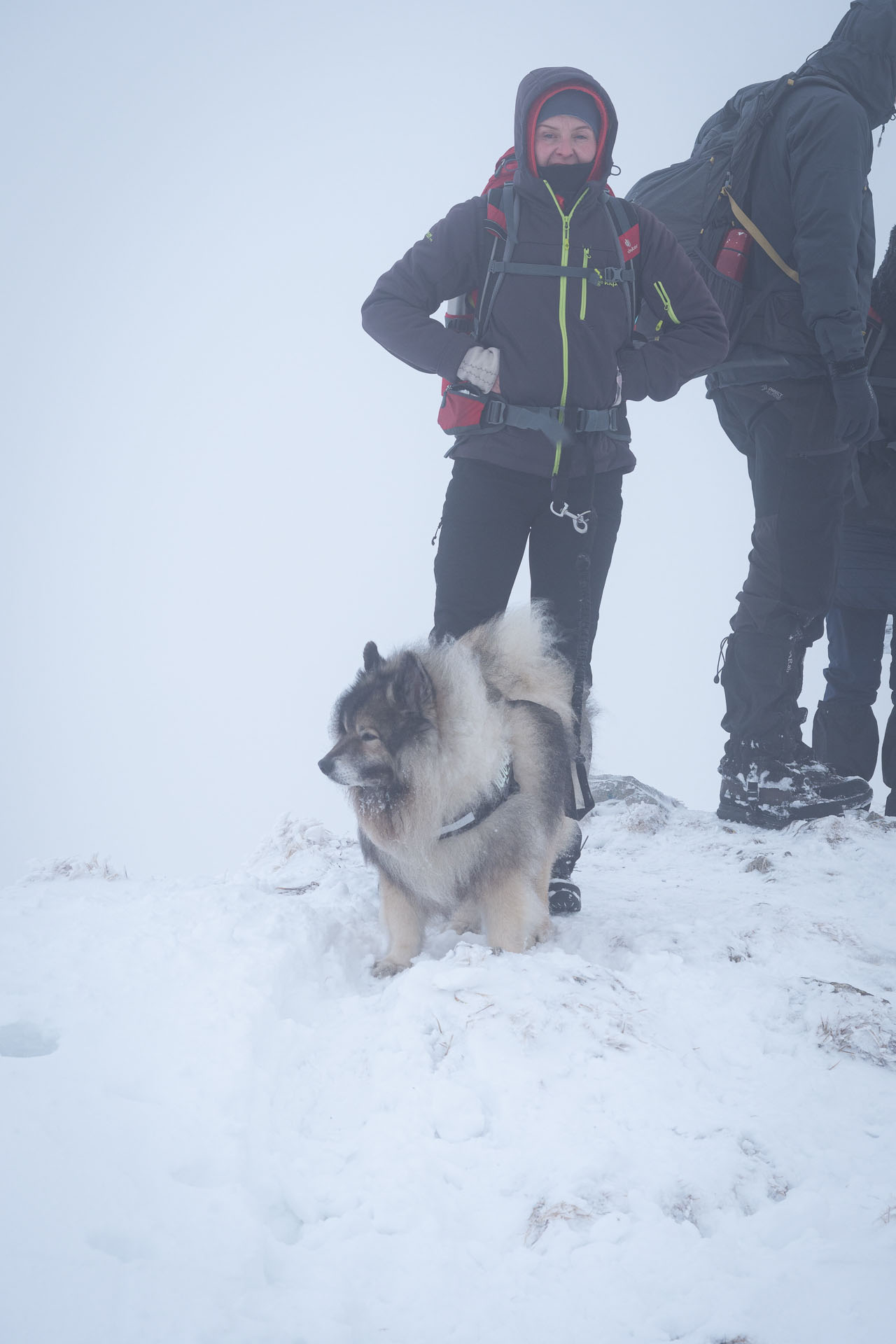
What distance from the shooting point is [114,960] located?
2281mm

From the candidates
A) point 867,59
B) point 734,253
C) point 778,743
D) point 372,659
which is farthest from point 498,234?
point 778,743

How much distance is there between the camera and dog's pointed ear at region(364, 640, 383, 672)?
2.87m

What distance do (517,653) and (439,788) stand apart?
2.03 feet

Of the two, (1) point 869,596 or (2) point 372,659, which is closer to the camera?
(2) point 372,659

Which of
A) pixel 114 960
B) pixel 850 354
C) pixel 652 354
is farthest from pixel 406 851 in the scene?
pixel 850 354

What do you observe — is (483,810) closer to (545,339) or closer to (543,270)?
(545,339)

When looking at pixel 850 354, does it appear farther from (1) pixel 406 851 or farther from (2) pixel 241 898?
(2) pixel 241 898

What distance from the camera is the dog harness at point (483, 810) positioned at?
272 centimetres

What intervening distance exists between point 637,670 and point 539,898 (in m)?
45.2

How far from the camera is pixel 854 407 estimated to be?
372 centimetres

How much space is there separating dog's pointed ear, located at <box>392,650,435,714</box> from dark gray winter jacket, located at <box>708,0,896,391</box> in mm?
2623

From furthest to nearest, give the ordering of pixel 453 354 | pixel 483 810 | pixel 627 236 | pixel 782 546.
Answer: pixel 782 546
pixel 627 236
pixel 453 354
pixel 483 810

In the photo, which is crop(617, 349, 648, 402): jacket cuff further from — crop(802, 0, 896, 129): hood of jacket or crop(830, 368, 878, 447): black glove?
crop(802, 0, 896, 129): hood of jacket

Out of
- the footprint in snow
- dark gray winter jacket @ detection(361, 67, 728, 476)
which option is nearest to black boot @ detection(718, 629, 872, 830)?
dark gray winter jacket @ detection(361, 67, 728, 476)
